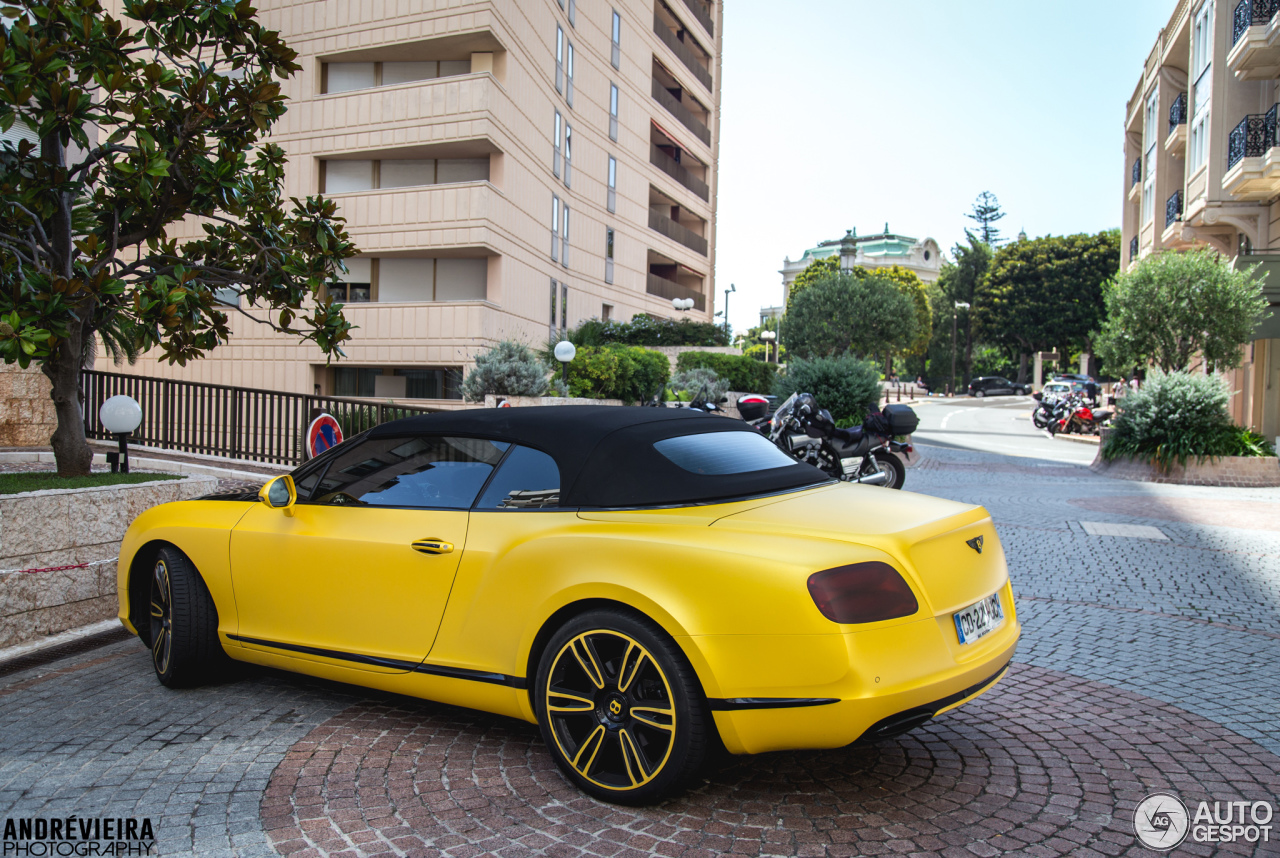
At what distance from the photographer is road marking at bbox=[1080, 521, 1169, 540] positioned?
397 inches

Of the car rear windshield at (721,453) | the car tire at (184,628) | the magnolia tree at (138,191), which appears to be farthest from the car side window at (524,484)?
the magnolia tree at (138,191)

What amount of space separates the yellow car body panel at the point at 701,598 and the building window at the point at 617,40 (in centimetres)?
3052

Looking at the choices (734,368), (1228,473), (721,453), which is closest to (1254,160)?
(1228,473)

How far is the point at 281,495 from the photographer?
14.4 ft

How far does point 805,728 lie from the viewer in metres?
2.98

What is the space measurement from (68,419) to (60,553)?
1791 mm

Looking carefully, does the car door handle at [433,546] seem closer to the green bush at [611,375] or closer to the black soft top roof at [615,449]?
the black soft top roof at [615,449]

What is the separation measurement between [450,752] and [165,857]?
116 centimetres

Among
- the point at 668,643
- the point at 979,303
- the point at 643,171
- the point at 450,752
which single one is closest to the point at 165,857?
the point at 450,752

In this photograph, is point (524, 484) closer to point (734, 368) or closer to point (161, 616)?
point (161, 616)

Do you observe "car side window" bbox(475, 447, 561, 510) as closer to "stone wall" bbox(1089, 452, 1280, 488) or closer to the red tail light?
the red tail light

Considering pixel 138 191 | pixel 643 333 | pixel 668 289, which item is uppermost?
pixel 668 289

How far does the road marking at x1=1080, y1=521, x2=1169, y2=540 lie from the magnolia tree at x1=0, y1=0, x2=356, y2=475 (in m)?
8.39

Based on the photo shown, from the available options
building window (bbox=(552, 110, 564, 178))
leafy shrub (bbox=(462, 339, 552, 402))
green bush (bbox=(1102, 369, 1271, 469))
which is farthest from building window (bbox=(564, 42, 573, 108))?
green bush (bbox=(1102, 369, 1271, 469))
